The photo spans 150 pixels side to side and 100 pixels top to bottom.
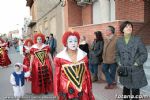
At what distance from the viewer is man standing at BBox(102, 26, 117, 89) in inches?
364

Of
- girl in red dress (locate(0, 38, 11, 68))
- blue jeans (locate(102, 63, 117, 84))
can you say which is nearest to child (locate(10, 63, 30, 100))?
blue jeans (locate(102, 63, 117, 84))

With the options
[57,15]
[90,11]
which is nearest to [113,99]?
[90,11]

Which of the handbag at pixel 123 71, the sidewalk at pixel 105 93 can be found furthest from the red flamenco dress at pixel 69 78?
the sidewalk at pixel 105 93

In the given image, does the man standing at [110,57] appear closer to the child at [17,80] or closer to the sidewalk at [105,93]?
the sidewalk at [105,93]

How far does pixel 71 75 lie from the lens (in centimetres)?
583

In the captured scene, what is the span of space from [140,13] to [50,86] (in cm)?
406

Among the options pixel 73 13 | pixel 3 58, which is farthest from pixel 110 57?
pixel 3 58

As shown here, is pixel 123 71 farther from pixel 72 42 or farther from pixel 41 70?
pixel 41 70

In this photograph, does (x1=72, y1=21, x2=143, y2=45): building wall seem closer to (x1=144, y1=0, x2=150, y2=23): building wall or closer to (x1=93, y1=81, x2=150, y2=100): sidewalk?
(x1=144, y1=0, x2=150, y2=23): building wall

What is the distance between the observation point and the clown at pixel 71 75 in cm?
582

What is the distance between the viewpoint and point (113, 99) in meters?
8.05

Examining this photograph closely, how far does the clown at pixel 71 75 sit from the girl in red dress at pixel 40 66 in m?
3.52

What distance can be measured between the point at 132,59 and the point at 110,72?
325 cm

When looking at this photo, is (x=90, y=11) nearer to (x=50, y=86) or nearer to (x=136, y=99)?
(x=50, y=86)
